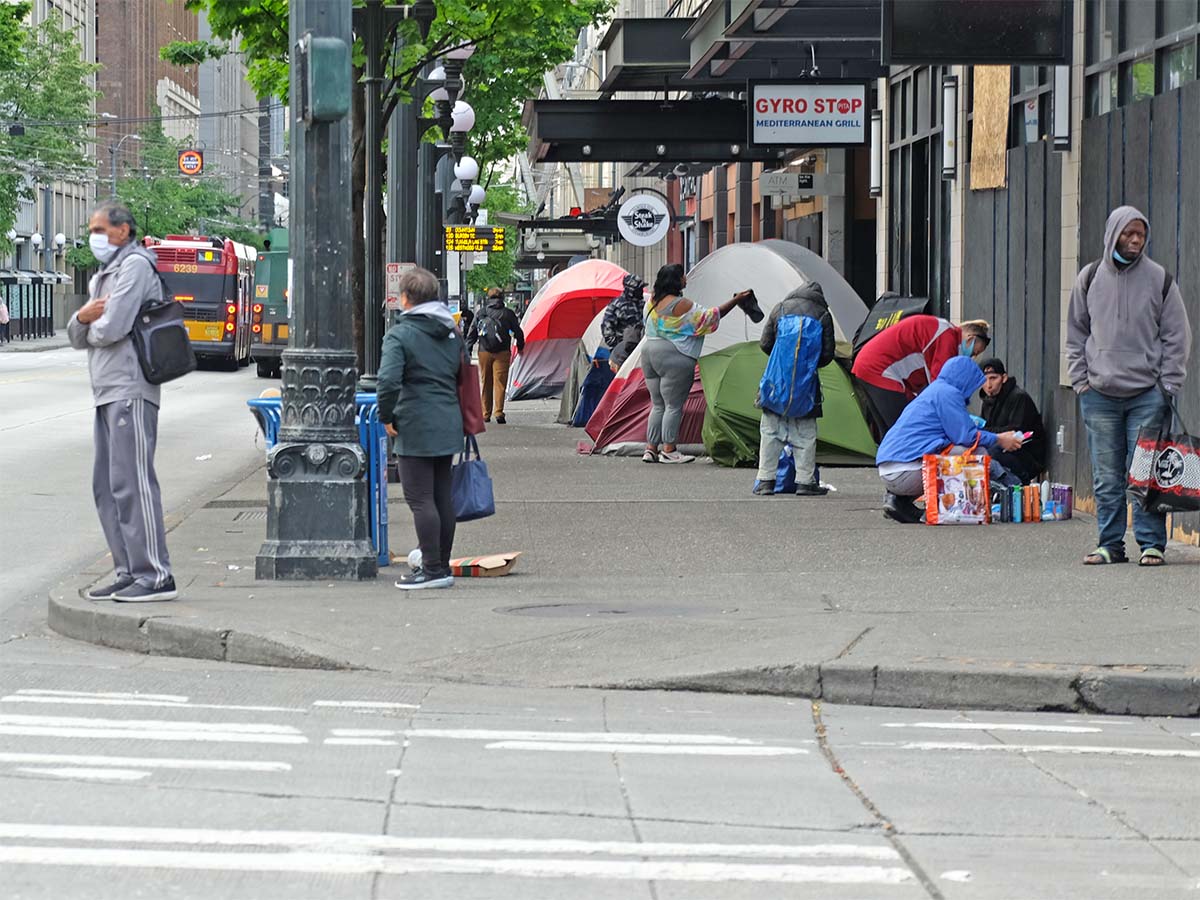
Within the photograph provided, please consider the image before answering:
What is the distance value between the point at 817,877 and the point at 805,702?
2.92 metres

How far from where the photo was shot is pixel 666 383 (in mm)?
19656

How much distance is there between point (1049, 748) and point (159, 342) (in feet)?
15.8

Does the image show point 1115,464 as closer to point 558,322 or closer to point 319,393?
point 319,393

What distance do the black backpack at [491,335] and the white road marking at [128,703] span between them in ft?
65.8

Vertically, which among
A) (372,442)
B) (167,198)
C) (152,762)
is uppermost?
(167,198)

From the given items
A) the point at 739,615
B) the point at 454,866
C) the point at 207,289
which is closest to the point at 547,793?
the point at 454,866

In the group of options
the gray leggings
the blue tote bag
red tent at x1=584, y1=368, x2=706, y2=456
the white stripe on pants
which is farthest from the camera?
red tent at x1=584, y1=368, x2=706, y2=456

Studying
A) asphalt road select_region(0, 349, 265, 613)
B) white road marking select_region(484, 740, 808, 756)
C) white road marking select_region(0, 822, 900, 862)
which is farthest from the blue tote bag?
white road marking select_region(0, 822, 900, 862)

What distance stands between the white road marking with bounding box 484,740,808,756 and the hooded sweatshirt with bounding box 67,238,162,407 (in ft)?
12.0

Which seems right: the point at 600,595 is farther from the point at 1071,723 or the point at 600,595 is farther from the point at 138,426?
the point at 1071,723

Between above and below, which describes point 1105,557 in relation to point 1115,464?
below

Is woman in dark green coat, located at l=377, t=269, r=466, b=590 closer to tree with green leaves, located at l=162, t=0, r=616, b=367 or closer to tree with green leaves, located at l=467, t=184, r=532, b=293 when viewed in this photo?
tree with green leaves, located at l=162, t=0, r=616, b=367

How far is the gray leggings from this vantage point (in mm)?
19688

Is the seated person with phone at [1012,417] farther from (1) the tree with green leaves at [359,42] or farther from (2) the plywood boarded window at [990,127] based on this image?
(1) the tree with green leaves at [359,42]
